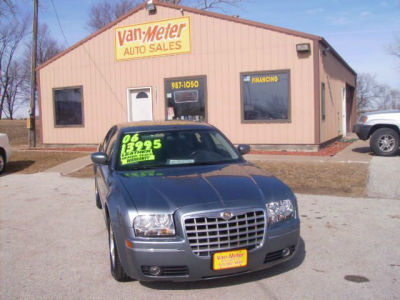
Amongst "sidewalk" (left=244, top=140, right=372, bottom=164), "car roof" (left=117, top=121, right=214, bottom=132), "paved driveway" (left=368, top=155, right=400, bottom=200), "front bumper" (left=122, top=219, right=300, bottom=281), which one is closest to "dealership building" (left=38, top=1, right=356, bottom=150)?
"sidewalk" (left=244, top=140, right=372, bottom=164)

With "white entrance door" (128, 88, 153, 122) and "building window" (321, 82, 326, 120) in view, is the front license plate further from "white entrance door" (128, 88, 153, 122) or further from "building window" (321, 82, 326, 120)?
"white entrance door" (128, 88, 153, 122)

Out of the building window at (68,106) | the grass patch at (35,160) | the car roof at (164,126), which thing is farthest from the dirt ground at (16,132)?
the car roof at (164,126)

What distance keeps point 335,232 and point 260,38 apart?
29.3ft

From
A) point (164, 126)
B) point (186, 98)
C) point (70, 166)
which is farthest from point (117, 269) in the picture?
point (186, 98)

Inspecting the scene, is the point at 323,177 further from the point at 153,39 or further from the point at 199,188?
the point at 153,39

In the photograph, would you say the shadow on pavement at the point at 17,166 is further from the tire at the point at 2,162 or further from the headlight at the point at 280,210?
the headlight at the point at 280,210

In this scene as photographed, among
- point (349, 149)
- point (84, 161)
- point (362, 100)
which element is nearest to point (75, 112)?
point (84, 161)

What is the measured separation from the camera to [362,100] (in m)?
49.0

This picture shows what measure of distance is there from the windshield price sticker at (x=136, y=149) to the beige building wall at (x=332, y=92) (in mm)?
9292

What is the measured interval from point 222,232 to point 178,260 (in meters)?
0.45

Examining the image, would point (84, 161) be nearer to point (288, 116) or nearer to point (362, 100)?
point (288, 116)

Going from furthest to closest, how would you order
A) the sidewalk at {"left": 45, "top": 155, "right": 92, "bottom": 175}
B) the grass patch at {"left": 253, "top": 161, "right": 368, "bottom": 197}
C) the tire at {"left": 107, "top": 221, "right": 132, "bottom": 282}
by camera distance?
the sidewalk at {"left": 45, "top": 155, "right": 92, "bottom": 175} → the grass patch at {"left": 253, "top": 161, "right": 368, "bottom": 197} → the tire at {"left": 107, "top": 221, "right": 132, "bottom": 282}

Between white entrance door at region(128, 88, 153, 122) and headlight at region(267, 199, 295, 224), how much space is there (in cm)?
1150

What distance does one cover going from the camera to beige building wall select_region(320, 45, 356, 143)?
13803 millimetres
